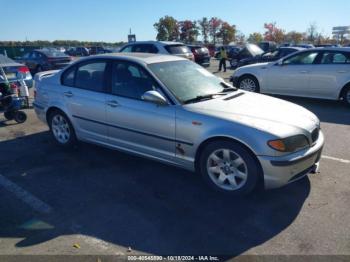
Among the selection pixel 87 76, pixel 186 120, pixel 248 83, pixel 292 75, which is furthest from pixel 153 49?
pixel 186 120

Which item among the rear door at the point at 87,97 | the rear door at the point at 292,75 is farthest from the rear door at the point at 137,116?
the rear door at the point at 292,75

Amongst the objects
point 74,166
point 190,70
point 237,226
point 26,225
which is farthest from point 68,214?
point 190,70

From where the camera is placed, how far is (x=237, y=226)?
3.32m

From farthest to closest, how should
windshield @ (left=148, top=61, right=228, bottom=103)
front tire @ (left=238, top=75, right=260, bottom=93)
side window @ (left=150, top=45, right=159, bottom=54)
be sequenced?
side window @ (left=150, top=45, right=159, bottom=54) < front tire @ (left=238, top=75, right=260, bottom=93) < windshield @ (left=148, top=61, right=228, bottom=103)

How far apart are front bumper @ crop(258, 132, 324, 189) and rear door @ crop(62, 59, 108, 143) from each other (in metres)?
2.47

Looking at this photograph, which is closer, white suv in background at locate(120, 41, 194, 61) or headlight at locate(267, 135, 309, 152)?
headlight at locate(267, 135, 309, 152)

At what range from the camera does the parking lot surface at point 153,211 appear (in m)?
3.04

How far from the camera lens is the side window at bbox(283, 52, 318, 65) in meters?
8.99

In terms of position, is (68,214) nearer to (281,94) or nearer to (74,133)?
(74,133)

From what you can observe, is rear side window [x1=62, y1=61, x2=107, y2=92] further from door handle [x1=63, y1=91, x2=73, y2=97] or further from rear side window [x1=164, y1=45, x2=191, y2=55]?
rear side window [x1=164, y1=45, x2=191, y2=55]

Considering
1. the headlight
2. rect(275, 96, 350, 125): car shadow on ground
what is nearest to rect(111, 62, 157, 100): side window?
the headlight

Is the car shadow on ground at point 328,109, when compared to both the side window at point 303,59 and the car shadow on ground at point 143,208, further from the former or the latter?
the car shadow on ground at point 143,208

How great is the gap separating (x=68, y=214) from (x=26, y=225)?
0.42m

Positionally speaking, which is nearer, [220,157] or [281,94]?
[220,157]
